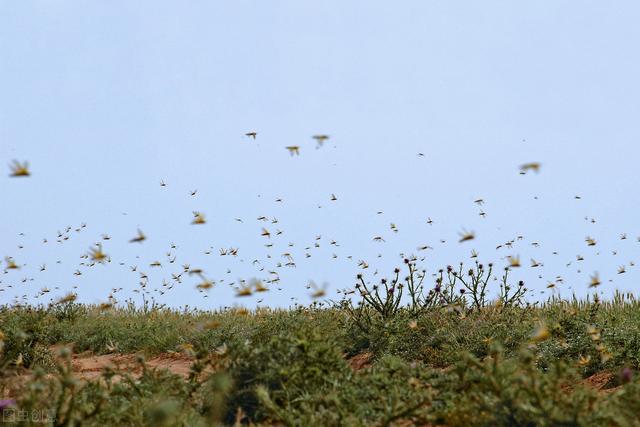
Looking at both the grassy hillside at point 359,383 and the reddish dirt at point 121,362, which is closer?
the grassy hillside at point 359,383

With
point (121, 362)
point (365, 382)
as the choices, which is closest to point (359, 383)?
point (365, 382)

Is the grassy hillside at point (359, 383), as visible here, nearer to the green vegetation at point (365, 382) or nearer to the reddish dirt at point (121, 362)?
the green vegetation at point (365, 382)

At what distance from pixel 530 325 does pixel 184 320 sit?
7.82 meters

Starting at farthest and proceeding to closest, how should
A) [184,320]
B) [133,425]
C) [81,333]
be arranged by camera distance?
1. [184,320]
2. [81,333]
3. [133,425]

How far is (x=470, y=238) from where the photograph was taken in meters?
8.20

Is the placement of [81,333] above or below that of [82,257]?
below

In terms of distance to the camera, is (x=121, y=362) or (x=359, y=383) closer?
(x=359, y=383)

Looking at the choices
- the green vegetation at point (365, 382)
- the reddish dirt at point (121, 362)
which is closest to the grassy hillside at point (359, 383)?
the green vegetation at point (365, 382)

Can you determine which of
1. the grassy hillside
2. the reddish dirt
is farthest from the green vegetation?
the reddish dirt

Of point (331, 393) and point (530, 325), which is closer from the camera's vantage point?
point (331, 393)

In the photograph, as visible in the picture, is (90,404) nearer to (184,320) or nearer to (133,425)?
(133,425)

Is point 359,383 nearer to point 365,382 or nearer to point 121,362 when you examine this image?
point 365,382

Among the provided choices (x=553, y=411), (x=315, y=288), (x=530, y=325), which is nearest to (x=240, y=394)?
(x=315, y=288)

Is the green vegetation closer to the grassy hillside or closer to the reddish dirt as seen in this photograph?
the grassy hillside
